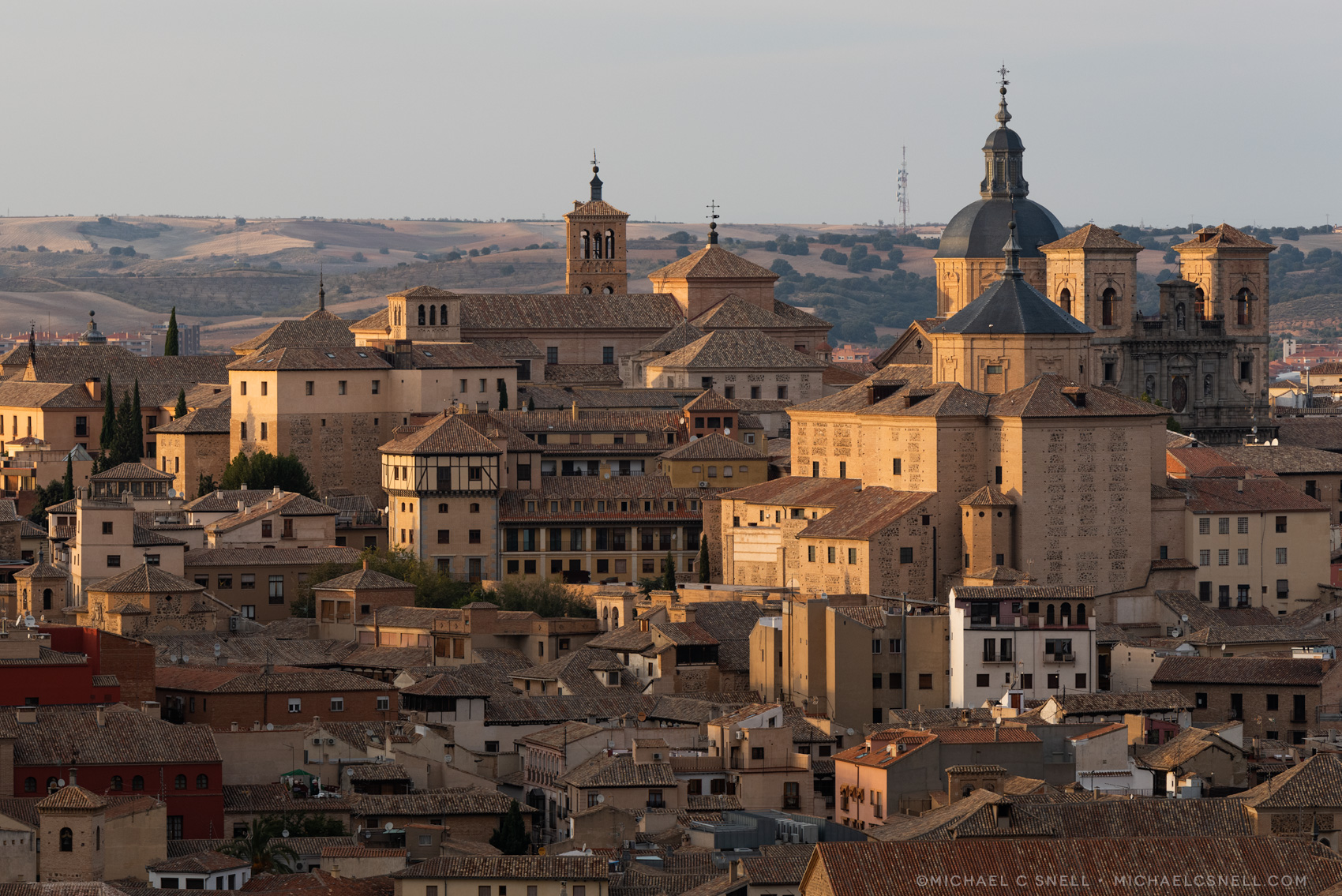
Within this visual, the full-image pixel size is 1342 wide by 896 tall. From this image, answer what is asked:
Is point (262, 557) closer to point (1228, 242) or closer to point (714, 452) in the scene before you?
point (714, 452)

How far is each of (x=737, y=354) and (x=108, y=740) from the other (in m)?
47.8

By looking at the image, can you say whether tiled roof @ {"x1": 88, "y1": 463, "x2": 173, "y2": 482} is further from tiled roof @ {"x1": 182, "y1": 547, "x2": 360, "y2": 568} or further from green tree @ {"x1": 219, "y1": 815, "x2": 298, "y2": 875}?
green tree @ {"x1": 219, "y1": 815, "x2": 298, "y2": 875}

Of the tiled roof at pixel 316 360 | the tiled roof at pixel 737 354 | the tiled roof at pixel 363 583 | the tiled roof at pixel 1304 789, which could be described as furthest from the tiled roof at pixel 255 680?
the tiled roof at pixel 737 354

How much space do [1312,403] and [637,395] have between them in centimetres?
5016

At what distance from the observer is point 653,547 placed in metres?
99.2

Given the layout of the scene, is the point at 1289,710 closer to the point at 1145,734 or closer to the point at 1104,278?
the point at 1145,734

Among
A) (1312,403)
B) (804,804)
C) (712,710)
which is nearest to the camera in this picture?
(804,804)

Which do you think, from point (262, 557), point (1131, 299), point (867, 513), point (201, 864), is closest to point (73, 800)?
point (201, 864)

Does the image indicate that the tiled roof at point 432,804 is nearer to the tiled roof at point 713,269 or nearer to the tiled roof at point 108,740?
the tiled roof at point 108,740

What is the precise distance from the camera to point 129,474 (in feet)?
342

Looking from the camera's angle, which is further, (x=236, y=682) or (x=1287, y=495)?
(x=1287, y=495)

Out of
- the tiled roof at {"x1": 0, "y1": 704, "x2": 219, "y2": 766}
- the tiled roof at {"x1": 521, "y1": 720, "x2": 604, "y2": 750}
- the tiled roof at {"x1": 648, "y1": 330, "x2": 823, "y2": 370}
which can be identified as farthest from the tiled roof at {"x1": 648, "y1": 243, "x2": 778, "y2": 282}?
the tiled roof at {"x1": 0, "y1": 704, "x2": 219, "y2": 766}

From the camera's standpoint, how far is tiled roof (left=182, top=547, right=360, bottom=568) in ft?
313

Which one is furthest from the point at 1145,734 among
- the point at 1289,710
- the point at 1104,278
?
the point at 1104,278
